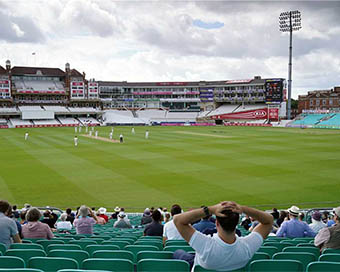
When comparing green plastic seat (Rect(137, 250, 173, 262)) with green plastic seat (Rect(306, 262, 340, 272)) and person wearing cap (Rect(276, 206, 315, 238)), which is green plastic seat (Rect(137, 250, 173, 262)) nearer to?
green plastic seat (Rect(306, 262, 340, 272))

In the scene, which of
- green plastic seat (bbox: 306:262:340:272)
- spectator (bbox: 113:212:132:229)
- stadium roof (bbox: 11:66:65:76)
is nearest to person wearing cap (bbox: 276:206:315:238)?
green plastic seat (bbox: 306:262:340:272)

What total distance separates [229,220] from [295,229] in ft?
17.7

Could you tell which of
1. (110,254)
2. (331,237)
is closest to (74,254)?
(110,254)

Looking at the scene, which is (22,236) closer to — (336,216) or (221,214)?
(221,214)

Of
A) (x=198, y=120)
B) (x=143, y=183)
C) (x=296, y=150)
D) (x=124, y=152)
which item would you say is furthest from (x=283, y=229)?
(x=198, y=120)

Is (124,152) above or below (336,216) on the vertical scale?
below

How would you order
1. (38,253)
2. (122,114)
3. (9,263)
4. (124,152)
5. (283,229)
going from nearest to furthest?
(9,263) → (38,253) → (283,229) → (124,152) → (122,114)

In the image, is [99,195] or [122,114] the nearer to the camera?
[99,195]

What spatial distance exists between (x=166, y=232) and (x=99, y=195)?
1087 centimetres

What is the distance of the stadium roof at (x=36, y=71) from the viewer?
9735 cm

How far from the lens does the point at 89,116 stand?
98.7 metres

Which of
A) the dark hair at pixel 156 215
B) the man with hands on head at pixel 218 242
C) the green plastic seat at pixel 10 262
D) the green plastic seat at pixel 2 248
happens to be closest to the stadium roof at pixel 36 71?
the dark hair at pixel 156 215

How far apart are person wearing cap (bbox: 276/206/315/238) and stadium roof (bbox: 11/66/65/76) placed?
4051 inches

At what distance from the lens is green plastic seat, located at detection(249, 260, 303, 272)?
137 inches
